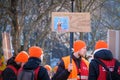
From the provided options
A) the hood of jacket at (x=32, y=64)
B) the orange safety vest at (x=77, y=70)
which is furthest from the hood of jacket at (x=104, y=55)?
the hood of jacket at (x=32, y=64)

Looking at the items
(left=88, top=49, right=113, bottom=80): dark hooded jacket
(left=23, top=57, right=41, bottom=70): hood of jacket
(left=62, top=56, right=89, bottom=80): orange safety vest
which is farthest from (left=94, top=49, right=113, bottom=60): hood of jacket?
(left=23, top=57, right=41, bottom=70): hood of jacket

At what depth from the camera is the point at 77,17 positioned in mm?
8938

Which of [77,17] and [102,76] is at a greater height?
[77,17]

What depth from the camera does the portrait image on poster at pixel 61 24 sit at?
29.0 ft

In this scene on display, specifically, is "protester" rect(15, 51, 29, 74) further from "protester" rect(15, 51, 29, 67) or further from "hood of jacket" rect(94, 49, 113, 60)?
"hood of jacket" rect(94, 49, 113, 60)

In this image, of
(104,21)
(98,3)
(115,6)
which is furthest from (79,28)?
(104,21)

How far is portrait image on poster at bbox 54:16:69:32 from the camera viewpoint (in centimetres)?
885

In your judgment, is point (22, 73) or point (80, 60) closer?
point (22, 73)

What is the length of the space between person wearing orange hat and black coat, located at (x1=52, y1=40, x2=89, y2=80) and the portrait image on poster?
2.24 ft

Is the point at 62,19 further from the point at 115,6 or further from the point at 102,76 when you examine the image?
the point at 115,6

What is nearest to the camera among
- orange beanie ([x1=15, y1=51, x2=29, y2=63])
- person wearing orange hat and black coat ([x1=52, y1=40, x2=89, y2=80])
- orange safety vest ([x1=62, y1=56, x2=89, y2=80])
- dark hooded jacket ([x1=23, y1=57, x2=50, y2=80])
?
dark hooded jacket ([x1=23, y1=57, x2=50, y2=80])

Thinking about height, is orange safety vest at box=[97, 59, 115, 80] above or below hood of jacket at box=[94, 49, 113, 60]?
below

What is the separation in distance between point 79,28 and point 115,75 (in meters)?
1.16

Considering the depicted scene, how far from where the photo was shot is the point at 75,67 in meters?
9.48
